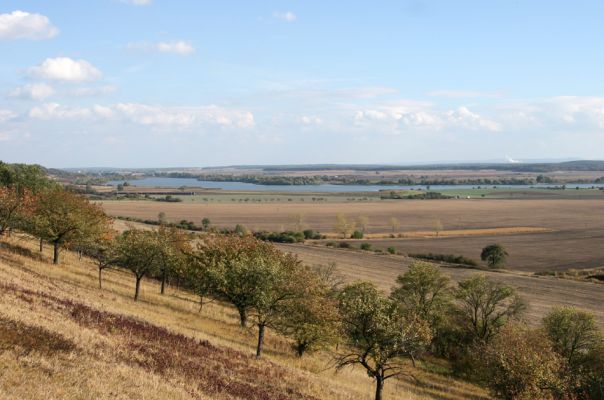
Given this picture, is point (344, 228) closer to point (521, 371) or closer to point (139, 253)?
point (139, 253)

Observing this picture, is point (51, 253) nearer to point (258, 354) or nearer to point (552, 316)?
point (258, 354)

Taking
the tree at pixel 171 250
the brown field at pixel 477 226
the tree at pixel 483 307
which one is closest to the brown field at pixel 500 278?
the tree at pixel 483 307

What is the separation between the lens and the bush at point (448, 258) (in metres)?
101

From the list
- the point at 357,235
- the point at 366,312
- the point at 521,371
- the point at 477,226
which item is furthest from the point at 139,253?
the point at 477,226

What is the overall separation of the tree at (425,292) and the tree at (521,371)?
51.5 ft

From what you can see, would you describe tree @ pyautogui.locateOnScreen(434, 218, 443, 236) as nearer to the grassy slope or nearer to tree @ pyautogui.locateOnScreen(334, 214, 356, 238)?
tree @ pyautogui.locateOnScreen(334, 214, 356, 238)

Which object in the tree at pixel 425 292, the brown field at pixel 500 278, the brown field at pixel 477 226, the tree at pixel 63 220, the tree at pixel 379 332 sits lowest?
the brown field at pixel 500 278

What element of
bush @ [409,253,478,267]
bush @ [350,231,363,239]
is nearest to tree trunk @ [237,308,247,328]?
bush @ [409,253,478,267]

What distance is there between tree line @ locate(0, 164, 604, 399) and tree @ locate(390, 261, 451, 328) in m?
0.11

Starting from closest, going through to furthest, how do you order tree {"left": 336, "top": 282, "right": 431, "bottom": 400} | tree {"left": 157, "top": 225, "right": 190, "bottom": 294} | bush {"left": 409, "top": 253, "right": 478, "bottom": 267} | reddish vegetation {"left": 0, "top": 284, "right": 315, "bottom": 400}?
reddish vegetation {"left": 0, "top": 284, "right": 315, "bottom": 400}
tree {"left": 336, "top": 282, "right": 431, "bottom": 400}
tree {"left": 157, "top": 225, "right": 190, "bottom": 294}
bush {"left": 409, "top": 253, "right": 478, "bottom": 267}

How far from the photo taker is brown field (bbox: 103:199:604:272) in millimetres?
107562

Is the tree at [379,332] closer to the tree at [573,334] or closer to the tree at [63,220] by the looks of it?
the tree at [573,334]

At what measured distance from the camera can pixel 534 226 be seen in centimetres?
15188

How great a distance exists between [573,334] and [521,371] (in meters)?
16.0
